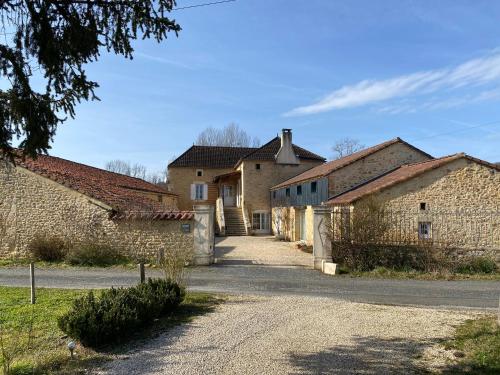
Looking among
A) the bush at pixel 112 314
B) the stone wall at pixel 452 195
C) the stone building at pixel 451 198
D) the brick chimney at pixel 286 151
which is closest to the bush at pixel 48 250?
the bush at pixel 112 314

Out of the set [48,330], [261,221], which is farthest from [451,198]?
[261,221]

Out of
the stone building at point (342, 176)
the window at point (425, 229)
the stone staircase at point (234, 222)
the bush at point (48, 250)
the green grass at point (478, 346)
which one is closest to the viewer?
the green grass at point (478, 346)

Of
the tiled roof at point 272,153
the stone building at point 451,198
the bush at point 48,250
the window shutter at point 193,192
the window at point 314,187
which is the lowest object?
A: the bush at point 48,250

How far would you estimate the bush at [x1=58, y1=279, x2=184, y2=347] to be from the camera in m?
5.48

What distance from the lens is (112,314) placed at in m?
5.68

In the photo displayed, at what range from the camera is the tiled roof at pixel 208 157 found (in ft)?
125

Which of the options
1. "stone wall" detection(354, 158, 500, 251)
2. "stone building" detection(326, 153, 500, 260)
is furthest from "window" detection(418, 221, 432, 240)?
"stone wall" detection(354, 158, 500, 251)

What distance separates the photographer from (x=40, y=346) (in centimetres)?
564

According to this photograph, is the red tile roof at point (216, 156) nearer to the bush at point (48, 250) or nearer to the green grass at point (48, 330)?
the bush at point (48, 250)

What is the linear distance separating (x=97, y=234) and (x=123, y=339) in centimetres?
946

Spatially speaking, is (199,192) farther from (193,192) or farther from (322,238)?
(322,238)

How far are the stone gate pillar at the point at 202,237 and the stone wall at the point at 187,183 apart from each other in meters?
23.6

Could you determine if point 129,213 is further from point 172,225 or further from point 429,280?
point 429,280

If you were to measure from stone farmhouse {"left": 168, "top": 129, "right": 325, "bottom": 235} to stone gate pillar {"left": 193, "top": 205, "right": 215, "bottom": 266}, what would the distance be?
51.5ft
